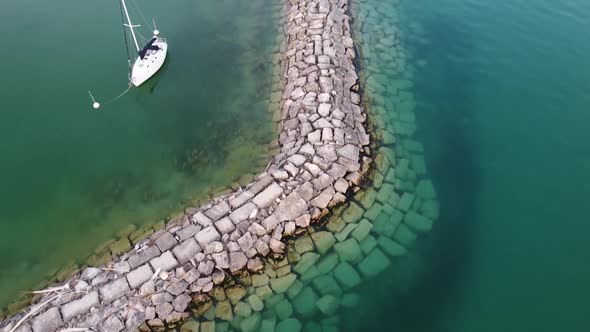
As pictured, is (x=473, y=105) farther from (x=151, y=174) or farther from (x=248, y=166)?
(x=151, y=174)

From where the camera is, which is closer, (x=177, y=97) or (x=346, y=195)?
(x=346, y=195)

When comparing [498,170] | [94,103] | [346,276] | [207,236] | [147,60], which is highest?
[147,60]

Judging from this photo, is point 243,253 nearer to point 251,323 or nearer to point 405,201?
point 251,323

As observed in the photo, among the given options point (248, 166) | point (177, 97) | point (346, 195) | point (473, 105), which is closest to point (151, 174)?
point (248, 166)

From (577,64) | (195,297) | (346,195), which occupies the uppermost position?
(577,64)

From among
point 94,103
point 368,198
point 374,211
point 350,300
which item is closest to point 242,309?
point 350,300

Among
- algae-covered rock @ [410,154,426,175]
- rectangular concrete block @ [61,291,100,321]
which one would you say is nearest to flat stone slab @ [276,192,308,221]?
algae-covered rock @ [410,154,426,175]
